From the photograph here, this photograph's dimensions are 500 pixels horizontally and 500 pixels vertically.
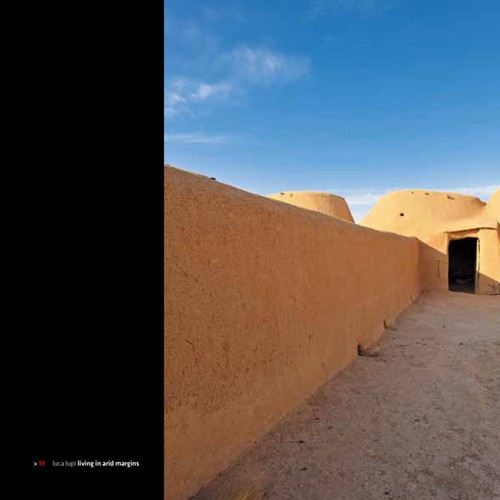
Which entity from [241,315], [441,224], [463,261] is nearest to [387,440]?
[241,315]

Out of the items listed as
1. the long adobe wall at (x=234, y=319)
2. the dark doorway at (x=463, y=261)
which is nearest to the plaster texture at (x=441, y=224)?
the dark doorway at (x=463, y=261)

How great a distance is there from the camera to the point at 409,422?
9.45 feet

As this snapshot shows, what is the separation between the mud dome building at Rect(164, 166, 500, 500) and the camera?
1831 mm

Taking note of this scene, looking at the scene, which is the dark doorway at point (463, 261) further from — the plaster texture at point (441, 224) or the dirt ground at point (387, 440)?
the dirt ground at point (387, 440)

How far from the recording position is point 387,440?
8.47 feet

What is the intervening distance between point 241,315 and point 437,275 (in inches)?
507

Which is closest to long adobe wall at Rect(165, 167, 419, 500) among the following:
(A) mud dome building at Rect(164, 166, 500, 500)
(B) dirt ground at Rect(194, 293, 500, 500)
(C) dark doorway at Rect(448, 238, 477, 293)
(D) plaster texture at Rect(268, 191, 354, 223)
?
(A) mud dome building at Rect(164, 166, 500, 500)

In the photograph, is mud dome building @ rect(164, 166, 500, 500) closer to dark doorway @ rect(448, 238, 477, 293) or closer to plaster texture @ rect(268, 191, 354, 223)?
plaster texture @ rect(268, 191, 354, 223)

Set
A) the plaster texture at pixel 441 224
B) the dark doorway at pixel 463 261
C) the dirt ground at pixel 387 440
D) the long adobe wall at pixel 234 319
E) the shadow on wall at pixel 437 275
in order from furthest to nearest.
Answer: the dark doorway at pixel 463 261, the plaster texture at pixel 441 224, the shadow on wall at pixel 437 275, the dirt ground at pixel 387 440, the long adobe wall at pixel 234 319

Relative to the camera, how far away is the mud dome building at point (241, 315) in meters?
1.83
